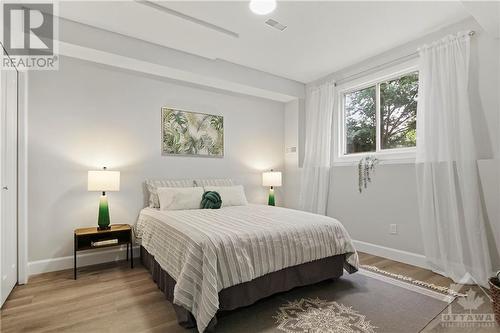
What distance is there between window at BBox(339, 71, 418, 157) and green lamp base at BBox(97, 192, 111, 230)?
11.2ft

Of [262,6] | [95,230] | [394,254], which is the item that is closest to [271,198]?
[394,254]

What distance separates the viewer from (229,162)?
4.33 m

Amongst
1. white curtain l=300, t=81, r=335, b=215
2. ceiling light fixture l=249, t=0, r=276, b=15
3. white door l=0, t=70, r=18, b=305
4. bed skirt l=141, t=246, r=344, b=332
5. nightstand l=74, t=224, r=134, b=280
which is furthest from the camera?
white curtain l=300, t=81, r=335, b=215

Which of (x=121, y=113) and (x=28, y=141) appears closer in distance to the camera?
(x=28, y=141)

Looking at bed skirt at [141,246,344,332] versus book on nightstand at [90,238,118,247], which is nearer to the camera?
bed skirt at [141,246,344,332]

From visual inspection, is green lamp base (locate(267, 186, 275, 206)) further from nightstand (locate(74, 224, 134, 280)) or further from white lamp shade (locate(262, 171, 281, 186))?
nightstand (locate(74, 224, 134, 280))

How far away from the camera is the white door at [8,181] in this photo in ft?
7.10

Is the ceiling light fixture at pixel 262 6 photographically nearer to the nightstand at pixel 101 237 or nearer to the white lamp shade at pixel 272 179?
the white lamp shade at pixel 272 179

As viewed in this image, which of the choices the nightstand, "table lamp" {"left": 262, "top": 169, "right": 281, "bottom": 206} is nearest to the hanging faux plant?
"table lamp" {"left": 262, "top": 169, "right": 281, "bottom": 206}

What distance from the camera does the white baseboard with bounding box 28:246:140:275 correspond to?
286 cm

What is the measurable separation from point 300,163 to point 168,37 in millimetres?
2901

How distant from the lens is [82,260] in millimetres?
3082

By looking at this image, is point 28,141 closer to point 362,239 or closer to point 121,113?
point 121,113

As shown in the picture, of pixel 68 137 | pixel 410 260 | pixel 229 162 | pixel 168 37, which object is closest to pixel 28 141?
pixel 68 137
